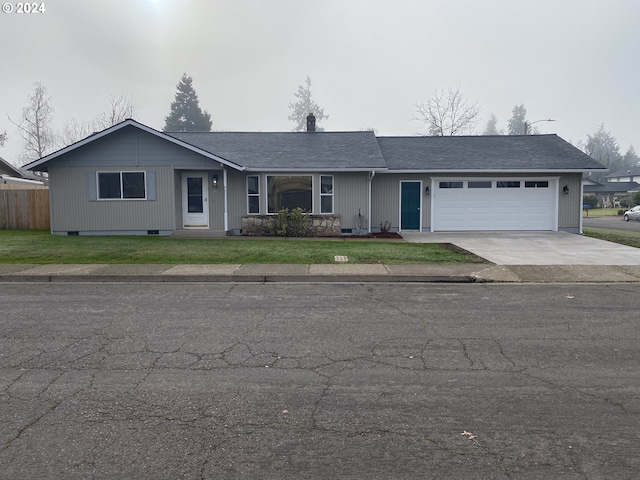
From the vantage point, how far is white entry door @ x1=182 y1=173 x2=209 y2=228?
1939 cm

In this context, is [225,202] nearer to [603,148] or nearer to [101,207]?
[101,207]

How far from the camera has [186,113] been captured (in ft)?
218

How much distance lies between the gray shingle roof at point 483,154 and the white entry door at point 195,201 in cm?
766

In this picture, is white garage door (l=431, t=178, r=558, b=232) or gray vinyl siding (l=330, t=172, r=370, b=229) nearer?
gray vinyl siding (l=330, t=172, r=370, b=229)

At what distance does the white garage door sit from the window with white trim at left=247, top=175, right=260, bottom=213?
7487 mm

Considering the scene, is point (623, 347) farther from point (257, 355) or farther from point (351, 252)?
point (351, 252)

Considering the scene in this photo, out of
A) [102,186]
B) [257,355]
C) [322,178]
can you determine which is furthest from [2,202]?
[257,355]

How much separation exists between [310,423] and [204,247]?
1164 centimetres

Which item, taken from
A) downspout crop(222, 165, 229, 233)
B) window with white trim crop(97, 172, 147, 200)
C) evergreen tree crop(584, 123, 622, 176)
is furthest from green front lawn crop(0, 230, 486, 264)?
evergreen tree crop(584, 123, 622, 176)

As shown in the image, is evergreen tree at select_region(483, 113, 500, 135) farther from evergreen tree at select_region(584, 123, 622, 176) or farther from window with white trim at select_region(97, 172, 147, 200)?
window with white trim at select_region(97, 172, 147, 200)

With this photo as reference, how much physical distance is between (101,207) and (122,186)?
114 centimetres

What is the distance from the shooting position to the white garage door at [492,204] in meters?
20.7

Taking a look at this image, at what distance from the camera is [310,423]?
3771 mm

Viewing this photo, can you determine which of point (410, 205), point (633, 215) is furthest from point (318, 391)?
point (633, 215)
